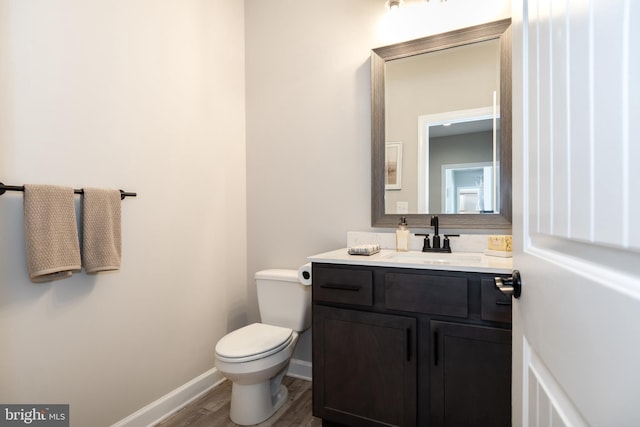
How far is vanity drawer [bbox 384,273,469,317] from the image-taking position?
132 centimetres

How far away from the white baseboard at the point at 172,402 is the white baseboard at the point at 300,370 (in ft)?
1.60

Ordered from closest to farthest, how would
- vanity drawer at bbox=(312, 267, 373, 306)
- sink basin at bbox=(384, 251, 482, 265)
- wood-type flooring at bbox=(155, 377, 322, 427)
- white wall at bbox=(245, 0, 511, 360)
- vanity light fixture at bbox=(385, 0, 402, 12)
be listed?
vanity drawer at bbox=(312, 267, 373, 306), sink basin at bbox=(384, 251, 482, 265), wood-type flooring at bbox=(155, 377, 322, 427), vanity light fixture at bbox=(385, 0, 402, 12), white wall at bbox=(245, 0, 511, 360)

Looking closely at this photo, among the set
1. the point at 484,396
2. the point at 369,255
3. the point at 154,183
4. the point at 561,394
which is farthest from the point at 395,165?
the point at 561,394

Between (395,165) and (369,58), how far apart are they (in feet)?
2.33

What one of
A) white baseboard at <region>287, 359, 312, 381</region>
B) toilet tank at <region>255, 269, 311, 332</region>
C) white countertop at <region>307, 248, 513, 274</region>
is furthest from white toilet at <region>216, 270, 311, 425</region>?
white countertop at <region>307, 248, 513, 274</region>

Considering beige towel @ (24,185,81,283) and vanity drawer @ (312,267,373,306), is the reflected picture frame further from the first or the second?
beige towel @ (24,185,81,283)

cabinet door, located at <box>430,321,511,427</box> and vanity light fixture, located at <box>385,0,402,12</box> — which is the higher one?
vanity light fixture, located at <box>385,0,402,12</box>

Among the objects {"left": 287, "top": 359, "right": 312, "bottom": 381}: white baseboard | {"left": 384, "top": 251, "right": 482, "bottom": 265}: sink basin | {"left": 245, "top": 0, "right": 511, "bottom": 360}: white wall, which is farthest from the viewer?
{"left": 287, "top": 359, "right": 312, "bottom": 381}: white baseboard

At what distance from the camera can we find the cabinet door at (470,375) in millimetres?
1243

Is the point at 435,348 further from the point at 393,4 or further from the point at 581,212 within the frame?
the point at 393,4

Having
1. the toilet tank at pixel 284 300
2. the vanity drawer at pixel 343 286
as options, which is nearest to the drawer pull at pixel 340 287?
the vanity drawer at pixel 343 286

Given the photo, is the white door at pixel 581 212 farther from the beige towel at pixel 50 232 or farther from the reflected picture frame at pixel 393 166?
the beige towel at pixel 50 232

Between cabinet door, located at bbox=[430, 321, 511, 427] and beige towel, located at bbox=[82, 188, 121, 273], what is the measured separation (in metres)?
1.48

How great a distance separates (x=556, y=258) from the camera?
1.73ft
